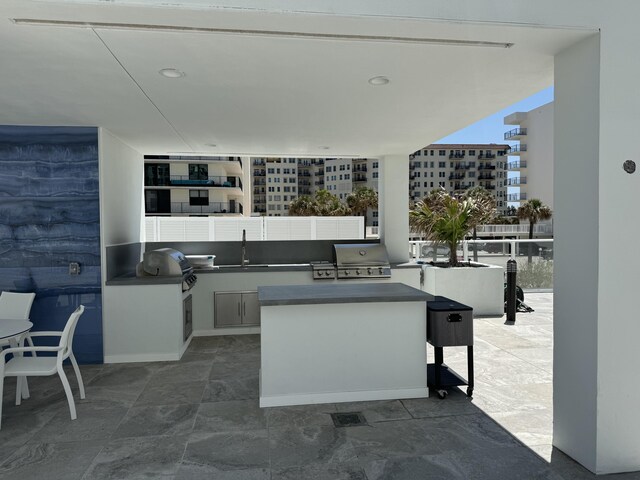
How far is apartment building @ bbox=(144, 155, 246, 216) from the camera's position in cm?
2803

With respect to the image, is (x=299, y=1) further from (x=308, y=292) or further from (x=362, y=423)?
(x=362, y=423)

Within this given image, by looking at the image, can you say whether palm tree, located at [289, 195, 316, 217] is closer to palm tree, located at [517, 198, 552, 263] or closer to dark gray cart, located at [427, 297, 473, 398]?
palm tree, located at [517, 198, 552, 263]

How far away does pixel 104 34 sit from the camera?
220 cm

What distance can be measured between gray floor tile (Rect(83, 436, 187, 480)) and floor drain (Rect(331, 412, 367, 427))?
102 cm

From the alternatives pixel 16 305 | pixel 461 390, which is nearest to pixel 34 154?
pixel 16 305

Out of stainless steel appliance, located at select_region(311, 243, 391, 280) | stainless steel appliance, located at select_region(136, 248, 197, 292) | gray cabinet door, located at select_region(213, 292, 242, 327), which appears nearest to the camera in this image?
stainless steel appliance, located at select_region(136, 248, 197, 292)

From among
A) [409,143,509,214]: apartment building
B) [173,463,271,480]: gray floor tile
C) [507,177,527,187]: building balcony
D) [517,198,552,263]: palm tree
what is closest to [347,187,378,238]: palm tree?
[517,198,552,263]: palm tree

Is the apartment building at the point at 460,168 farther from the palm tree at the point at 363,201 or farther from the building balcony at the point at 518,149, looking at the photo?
the palm tree at the point at 363,201

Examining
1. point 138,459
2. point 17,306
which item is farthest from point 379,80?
point 17,306

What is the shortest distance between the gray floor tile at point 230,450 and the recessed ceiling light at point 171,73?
2.42 meters

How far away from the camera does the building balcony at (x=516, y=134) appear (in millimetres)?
46275

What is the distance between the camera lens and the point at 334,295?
326 centimetres

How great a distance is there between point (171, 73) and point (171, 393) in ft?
8.26

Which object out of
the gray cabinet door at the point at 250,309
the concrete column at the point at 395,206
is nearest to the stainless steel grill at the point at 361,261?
the concrete column at the point at 395,206
